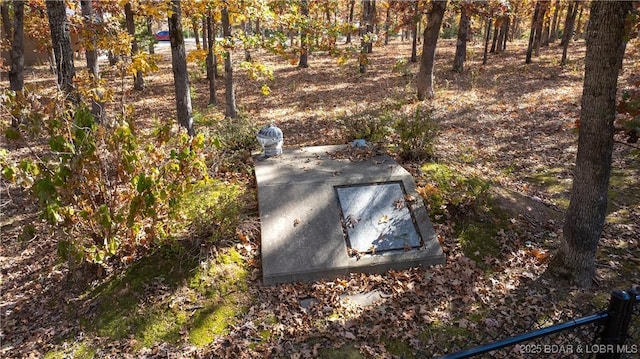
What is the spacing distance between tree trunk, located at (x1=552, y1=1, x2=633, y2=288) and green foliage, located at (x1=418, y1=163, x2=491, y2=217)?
5.50ft

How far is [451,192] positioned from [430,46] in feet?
29.2

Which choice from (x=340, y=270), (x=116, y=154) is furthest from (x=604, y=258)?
(x=116, y=154)

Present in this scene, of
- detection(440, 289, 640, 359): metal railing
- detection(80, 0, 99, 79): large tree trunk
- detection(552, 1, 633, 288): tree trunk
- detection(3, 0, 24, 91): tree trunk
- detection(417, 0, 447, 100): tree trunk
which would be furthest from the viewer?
detection(417, 0, 447, 100): tree trunk

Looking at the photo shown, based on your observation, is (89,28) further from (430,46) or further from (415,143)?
(430,46)

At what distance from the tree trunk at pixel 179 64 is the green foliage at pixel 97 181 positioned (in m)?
4.08

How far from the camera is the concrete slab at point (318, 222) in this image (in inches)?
226

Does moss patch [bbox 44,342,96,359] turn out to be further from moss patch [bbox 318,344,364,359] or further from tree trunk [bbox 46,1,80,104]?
tree trunk [bbox 46,1,80,104]

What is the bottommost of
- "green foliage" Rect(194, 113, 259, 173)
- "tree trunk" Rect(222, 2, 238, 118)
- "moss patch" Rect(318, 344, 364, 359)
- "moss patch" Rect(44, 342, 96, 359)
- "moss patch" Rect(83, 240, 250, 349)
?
"moss patch" Rect(318, 344, 364, 359)

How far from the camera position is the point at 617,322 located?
9.57 feet

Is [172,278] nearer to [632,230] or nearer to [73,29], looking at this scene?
[73,29]

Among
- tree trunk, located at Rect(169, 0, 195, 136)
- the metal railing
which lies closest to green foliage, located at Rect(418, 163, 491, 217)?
the metal railing

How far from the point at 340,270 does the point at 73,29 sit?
759cm

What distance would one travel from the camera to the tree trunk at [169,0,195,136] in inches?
332

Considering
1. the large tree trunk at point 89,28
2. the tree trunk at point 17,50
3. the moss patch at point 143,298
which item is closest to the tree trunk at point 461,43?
the large tree trunk at point 89,28
